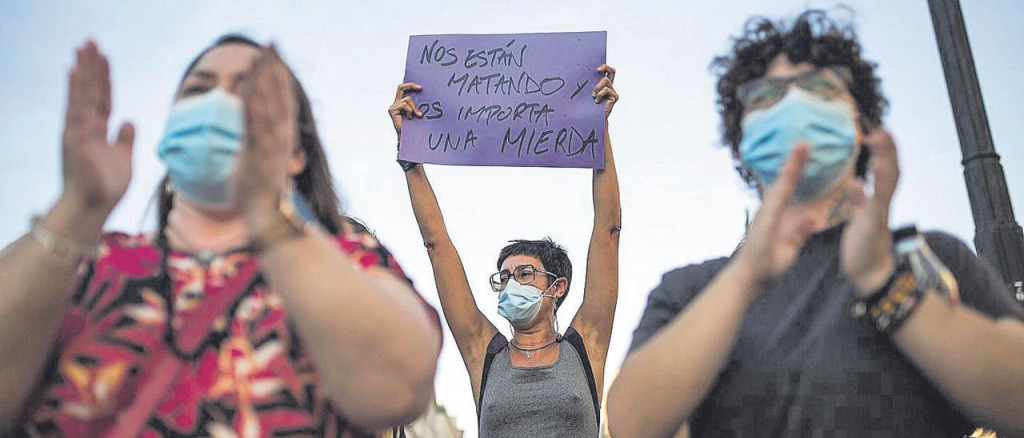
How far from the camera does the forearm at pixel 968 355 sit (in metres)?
1.52

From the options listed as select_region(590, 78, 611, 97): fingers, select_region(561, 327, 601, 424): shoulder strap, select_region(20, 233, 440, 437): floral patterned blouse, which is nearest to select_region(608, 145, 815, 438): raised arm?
select_region(20, 233, 440, 437): floral patterned blouse

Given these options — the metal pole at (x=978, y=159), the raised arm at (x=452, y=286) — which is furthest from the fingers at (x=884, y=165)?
the metal pole at (x=978, y=159)

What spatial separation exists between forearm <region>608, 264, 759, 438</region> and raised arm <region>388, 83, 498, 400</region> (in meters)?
2.12

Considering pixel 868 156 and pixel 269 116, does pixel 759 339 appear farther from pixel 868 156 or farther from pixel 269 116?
pixel 269 116

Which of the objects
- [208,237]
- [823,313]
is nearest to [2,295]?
[208,237]

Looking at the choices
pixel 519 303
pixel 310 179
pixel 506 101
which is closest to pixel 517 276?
pixel 519 303

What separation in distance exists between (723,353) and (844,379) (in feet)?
0.87

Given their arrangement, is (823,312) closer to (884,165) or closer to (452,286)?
(884,165)

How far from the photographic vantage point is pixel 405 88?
423 cm

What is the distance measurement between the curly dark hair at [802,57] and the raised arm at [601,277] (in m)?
1.70

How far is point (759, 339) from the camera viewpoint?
69.9 inches

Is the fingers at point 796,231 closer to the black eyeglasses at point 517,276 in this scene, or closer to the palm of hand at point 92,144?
the palm of hand at point 92,144

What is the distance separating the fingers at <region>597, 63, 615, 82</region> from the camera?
4.08m

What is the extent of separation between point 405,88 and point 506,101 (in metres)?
0.50
